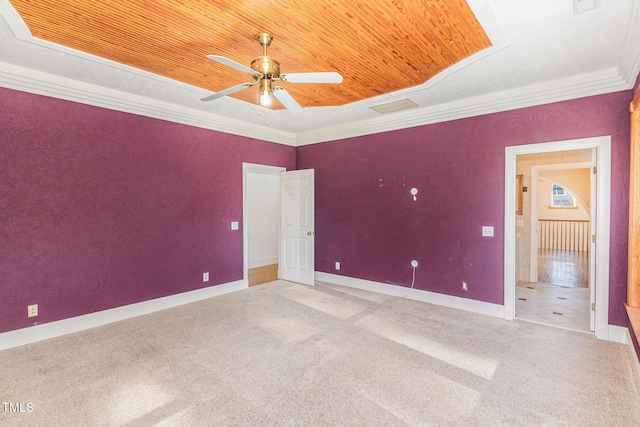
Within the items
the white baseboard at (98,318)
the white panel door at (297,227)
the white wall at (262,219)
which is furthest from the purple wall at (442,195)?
the white baseboard at (98,318)

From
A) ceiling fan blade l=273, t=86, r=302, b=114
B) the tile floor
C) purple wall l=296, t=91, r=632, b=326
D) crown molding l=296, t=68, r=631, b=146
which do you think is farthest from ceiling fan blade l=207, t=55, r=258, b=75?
the tile floor

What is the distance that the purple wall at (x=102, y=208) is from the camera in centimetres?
308

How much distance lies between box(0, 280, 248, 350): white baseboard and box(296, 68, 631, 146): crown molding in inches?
135

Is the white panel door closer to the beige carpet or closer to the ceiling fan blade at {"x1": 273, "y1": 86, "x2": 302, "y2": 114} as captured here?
the beige carpet

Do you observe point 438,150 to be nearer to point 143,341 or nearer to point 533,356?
point 533,356

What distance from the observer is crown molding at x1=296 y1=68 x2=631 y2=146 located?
10.2 feet

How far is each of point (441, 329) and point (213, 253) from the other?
3.37 meters

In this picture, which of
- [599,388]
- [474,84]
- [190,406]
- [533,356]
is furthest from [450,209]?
[190,406]

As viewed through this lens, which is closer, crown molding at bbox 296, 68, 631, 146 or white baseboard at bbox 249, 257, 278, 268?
crown molding at bbox 296, 68, 631, 146

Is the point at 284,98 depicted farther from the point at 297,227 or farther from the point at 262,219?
the point at 262,219

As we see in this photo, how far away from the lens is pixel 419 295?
4.46 meters

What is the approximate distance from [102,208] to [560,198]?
12302mm

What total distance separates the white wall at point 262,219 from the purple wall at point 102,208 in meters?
2.08

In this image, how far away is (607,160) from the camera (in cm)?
313
